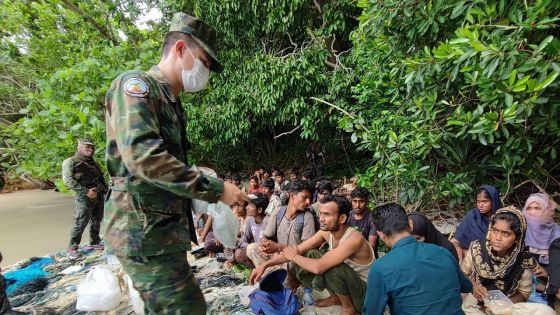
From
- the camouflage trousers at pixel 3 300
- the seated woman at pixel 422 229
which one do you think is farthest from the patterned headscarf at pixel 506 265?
the camouflage trousers at pixel 3 300

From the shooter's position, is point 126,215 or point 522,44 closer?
point 126,215

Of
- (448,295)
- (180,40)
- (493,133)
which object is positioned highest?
(180,40)

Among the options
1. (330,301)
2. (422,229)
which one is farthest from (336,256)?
(422,229)

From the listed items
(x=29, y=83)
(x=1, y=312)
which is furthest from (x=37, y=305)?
(x=29, y=83)

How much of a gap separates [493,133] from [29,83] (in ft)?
38.3

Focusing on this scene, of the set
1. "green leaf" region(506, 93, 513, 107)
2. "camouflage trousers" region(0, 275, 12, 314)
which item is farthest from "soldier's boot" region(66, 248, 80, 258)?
"green leaf" region(506, 93, 513, 107)

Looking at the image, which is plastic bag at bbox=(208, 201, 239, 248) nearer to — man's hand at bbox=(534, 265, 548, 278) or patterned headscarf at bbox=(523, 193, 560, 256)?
man's hand at bbox=(534, 265, 548, 278)

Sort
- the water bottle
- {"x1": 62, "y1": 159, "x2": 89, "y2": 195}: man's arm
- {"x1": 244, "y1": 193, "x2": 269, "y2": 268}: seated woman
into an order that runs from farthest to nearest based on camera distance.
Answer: {"x1": 62, "y1": 159, "x2": 89, "y2": 195}: man's arm → {"x1": 244, "y1": 193, "x2": 269, "y2": 268}: seated woman → the water bottle

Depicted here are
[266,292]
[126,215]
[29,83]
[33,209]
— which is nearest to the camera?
[126,215]

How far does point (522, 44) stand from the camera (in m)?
2.25

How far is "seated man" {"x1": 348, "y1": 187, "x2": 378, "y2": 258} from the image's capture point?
343 cm

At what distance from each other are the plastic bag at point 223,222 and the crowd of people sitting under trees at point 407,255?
0.21m

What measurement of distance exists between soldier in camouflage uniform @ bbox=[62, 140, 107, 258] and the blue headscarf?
494cm

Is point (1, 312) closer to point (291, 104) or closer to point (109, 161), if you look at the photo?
point (109, 161)
